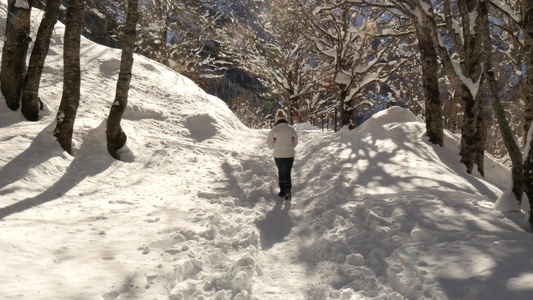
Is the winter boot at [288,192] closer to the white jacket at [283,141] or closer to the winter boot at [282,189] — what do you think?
the winter boot at [282,189]

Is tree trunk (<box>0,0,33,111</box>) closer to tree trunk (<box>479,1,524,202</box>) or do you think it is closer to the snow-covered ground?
the snow-covered ground

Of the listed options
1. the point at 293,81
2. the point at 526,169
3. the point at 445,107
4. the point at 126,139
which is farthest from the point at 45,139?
the point at 445,107

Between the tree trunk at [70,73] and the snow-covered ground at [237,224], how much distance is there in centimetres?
26

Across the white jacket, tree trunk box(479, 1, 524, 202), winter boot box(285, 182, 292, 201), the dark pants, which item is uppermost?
tree trunk box(479, 1, 524, 202)

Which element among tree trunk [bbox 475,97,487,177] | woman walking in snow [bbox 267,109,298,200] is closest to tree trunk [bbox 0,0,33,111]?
woman walking in snow [bbox 267,109,298,200]

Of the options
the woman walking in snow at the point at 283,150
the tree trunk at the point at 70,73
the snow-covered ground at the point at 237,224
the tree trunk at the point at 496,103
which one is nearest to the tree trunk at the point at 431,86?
the snow-covered ground at the point at 237,224

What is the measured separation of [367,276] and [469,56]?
19.5 ft

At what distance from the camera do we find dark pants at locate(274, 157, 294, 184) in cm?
616

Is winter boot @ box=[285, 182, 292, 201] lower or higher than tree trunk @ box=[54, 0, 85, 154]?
lower

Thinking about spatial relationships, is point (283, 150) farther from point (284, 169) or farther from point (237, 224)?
point (237, 224)

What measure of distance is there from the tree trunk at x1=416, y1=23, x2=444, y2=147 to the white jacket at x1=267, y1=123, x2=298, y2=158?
3643 millimetres

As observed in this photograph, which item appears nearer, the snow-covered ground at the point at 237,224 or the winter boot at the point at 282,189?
the snow-covered ground at the point at 237,224

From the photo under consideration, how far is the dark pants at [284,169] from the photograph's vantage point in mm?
6156

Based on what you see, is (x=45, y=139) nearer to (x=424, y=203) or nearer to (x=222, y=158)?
(x=222, y=158)
